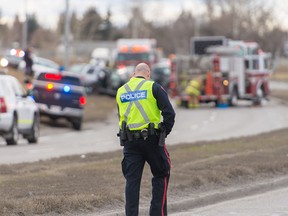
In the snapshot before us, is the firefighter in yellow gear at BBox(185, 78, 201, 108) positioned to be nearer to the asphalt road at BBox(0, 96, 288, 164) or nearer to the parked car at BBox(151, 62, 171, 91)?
the asphalt road at BBox(0, 96, 288, 164)

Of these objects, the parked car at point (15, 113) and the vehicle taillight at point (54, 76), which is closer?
the parked car at point (15, 113)

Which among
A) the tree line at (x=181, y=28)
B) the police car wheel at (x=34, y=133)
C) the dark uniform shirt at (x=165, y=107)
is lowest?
the tree line at (x=181, y=28)

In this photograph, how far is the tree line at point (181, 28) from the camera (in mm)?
86625

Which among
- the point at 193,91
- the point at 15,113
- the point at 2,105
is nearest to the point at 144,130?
the point at 2,105

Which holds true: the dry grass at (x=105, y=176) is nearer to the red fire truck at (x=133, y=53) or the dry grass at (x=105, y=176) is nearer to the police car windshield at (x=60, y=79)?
the police car windshield at (x=60, y=79)

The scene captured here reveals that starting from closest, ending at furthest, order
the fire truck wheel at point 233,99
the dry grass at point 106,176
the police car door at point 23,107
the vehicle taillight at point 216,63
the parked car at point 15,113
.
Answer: the dry grass at point 106,176 < the parked car at point 15,113 < the police car door at point 23,107 < the vehicle taillight at point 216,63 < the fire truck wheel at point 233,99

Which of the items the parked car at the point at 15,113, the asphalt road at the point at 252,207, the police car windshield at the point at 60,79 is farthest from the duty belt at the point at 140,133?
the police car windshield at the point at 60,79

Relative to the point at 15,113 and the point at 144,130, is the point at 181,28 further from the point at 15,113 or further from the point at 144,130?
the point at 144,130

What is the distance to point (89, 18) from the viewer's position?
120562 millimetres

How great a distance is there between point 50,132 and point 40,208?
70.6 feet

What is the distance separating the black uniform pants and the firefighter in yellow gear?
3575 cm

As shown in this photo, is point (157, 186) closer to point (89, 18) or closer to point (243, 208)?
point (243, 208)

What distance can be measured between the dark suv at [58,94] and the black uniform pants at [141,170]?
22.0 meters

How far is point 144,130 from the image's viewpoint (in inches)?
356
